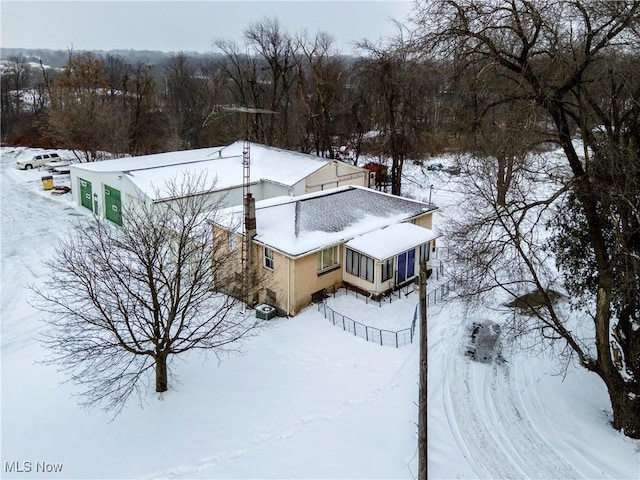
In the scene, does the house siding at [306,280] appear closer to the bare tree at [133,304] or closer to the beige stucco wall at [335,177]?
the bare tree at [133,304]

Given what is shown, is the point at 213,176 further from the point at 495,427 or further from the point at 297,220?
the point at 495,427

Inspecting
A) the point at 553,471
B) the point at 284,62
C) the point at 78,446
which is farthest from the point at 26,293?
the point at 284,62

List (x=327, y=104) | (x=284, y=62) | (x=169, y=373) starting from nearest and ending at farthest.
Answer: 1. (x=169, y=373)
2. (x=327, y=104)
3. (x=284, y=62)

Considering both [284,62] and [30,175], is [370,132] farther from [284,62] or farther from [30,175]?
[30,175]

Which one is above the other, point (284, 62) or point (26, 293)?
point (284, 62)

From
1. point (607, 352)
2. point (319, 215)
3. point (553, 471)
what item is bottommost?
point (553, 471)
